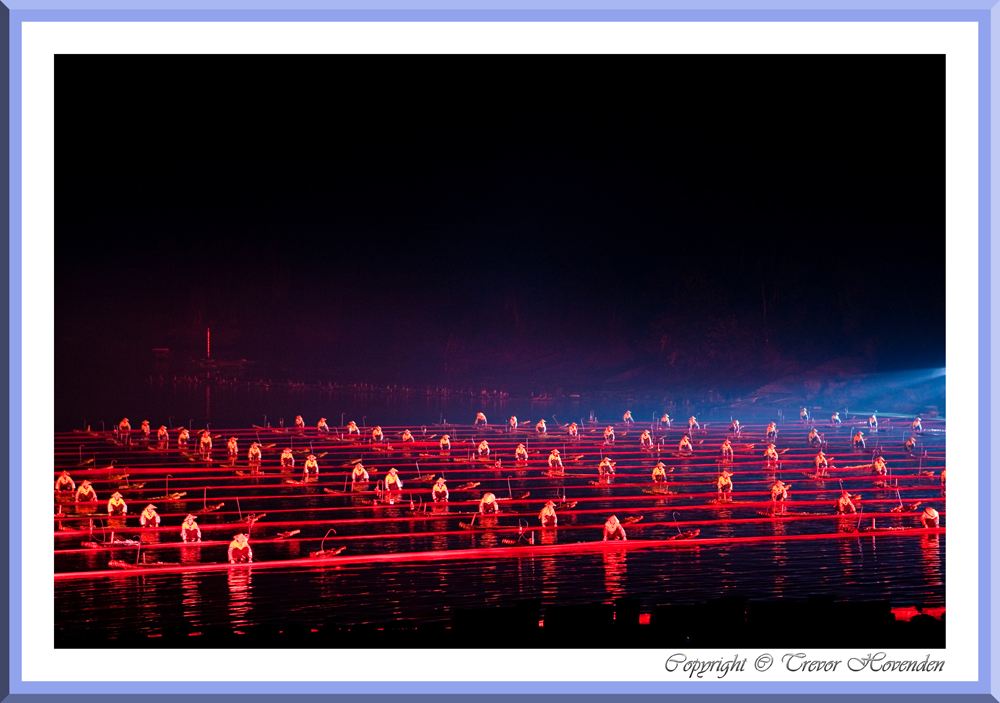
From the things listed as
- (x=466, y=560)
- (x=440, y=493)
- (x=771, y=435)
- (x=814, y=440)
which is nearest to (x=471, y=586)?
(x=466, y=560)

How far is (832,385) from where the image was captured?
2011cm

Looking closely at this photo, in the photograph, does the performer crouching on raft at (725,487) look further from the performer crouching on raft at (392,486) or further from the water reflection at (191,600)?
the water reflection at (191,600)

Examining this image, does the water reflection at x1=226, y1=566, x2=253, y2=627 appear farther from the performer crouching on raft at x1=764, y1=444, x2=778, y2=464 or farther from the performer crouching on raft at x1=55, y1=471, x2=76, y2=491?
the performer crouching on raft at x1=764, y1=444, x2=778, y2=464

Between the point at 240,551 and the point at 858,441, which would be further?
the point at 858,441

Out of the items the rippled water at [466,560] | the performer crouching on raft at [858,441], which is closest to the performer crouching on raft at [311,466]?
the rippled water at [466,560]

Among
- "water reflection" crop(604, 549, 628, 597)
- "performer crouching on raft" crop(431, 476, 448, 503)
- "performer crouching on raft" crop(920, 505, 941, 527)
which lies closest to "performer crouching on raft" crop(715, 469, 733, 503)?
"performer crouching on raft" crop(920, 505, 941, 527)

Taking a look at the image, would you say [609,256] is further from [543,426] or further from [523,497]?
[523,497]

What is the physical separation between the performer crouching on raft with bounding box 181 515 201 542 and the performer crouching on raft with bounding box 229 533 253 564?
2.65 ft

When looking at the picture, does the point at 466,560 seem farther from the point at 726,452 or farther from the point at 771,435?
the point at 771,435

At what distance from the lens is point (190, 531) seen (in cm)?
705

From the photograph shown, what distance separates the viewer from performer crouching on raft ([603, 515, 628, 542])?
7027 millimetres
